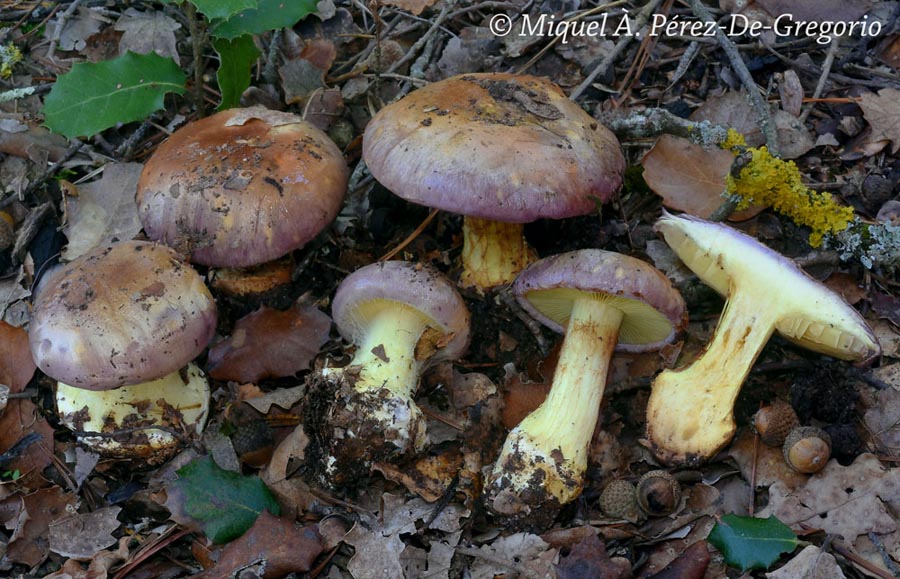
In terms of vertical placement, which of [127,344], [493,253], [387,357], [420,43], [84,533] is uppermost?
[420,43]

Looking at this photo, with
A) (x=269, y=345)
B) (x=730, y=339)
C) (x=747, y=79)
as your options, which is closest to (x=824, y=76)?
(x=747, y=79)

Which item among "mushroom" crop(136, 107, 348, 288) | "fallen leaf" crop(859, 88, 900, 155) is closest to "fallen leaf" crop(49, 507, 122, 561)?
"mushroom" crop(136, 107, 348, 288)

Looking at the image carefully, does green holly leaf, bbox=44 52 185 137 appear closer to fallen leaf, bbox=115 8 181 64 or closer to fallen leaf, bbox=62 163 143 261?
fallen leaf, bbox=62 163 143 261

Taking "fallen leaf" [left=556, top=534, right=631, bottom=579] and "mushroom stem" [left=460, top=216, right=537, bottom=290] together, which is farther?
"mushroom stem" [left=460, top=216, right=537, bottom=290]

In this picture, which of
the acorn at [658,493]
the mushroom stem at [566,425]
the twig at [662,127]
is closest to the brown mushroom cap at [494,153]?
the twig at [662,127]

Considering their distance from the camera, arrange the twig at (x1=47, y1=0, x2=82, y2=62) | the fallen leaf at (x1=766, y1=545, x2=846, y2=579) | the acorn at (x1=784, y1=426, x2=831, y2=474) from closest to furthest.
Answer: the fallen leaf at (x1=766, y1=545, x2=846, y2=579)
the acorn at (x1=784, y1=426, x2=831, y2=474)
the twig at (x1=47, y1=0, x2=82, y2=62)

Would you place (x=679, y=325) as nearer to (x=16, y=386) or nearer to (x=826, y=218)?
(x=826, y=218)

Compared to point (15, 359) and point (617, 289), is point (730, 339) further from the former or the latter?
point (15, 359)
